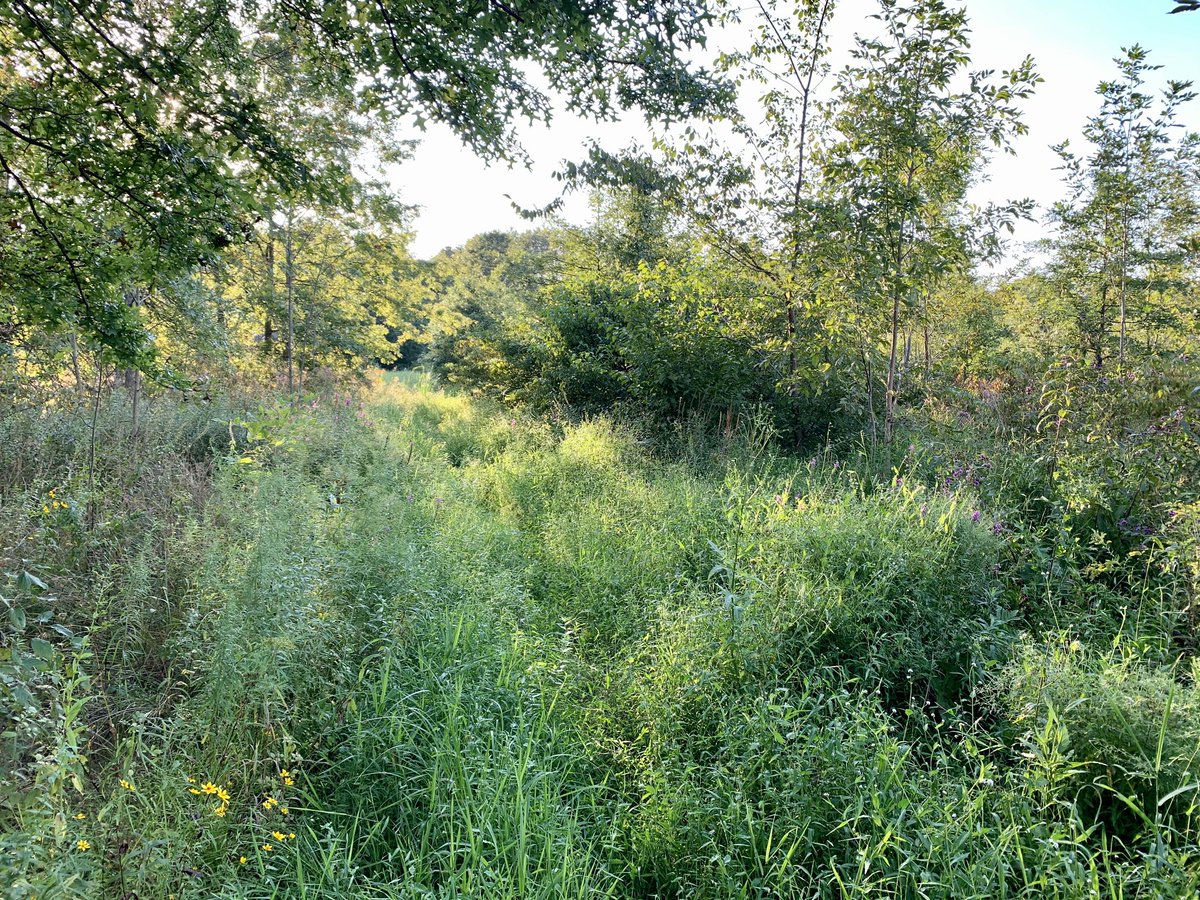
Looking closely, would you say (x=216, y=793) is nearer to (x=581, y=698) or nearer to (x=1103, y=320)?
(x=581, y=698)

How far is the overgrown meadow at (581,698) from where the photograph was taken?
2.15 metres

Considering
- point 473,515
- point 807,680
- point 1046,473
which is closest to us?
point 807,680

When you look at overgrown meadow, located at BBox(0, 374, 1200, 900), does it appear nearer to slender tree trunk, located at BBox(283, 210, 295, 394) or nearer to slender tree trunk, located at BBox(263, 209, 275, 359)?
slender tree trunk, located at BBox(263, 209, 275, 359)

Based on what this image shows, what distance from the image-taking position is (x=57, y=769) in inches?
65.9

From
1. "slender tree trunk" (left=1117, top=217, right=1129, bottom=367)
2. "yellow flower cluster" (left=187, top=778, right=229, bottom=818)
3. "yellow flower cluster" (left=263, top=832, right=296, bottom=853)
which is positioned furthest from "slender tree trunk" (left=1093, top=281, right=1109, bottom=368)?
"yellow flower cluster" (left=187, top=778, right=229, bottom=818)

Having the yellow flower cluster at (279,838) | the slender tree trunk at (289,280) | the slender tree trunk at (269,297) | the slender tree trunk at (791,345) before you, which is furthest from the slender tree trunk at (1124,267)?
the slender tree trunk at (289,280)

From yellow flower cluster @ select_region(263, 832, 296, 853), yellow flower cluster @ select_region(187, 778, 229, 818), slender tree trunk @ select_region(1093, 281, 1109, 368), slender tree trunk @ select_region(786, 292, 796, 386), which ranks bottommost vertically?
yellow flower cluster @ select_region(263, 832, 296, 853)

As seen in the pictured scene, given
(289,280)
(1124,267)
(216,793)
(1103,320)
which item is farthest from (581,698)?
(1103,320)

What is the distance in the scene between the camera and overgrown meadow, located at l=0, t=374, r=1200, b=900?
2146mm

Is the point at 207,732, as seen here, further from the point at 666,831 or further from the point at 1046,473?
the point at 1046,473

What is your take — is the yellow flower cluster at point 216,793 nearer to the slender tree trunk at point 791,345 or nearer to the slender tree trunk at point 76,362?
the slender tree trunk at point 76,362

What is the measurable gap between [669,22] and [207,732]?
4.32 meters

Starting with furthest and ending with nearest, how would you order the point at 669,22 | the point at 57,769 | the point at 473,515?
the point at 473,515
the point at 669,22
the point at 57,769

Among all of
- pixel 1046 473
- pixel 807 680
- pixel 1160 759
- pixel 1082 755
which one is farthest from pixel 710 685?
pixel 1046 473
